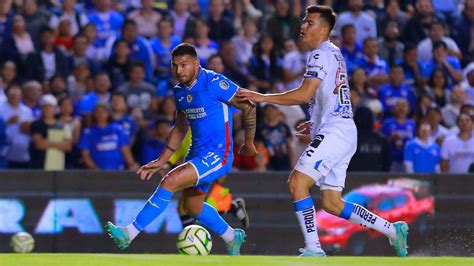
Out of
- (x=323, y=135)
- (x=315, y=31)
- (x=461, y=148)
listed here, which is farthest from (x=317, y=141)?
(x=461, y=148)

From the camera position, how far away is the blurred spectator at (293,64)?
18.3m

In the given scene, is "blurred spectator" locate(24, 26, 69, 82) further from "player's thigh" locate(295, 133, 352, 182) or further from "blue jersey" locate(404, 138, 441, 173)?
"player's thigh" locate(295, 133, 352, 182)

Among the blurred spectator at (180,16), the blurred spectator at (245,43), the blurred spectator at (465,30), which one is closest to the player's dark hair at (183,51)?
the blurred spectator at (245,43)

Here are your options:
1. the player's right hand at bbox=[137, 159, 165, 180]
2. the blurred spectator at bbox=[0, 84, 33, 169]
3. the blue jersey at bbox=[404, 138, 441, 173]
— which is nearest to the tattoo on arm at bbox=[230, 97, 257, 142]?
the player's right hand at bbox=[137, 159, 165, 180]

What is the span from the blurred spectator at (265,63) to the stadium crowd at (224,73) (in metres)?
0.01

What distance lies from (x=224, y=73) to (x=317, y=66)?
702 centimetres

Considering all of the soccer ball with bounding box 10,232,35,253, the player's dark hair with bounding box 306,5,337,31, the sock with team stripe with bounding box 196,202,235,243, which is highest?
the player's dark hair with bounding box 306,5,337,31

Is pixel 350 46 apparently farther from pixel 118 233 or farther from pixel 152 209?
pixel 118 233

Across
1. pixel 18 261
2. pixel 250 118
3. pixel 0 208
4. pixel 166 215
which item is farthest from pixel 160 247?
pixel 18 261

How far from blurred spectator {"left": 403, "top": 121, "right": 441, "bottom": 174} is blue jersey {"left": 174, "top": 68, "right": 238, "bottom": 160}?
5.45 m

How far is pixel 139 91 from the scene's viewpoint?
17344 mm

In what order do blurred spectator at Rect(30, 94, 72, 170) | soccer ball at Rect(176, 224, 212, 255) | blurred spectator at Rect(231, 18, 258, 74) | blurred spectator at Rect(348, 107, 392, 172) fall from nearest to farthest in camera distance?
soccer ball at Rect(176, 224, 212, 255), blurred spectator at Rect(30, 94, 72, 170), blurred spectator at Rect(348, 107, 392, 172), blurred spectator at Rect(231, 18, 258, 74)

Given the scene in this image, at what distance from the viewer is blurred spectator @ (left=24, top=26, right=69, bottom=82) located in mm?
17422

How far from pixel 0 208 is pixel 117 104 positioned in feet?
7.22
